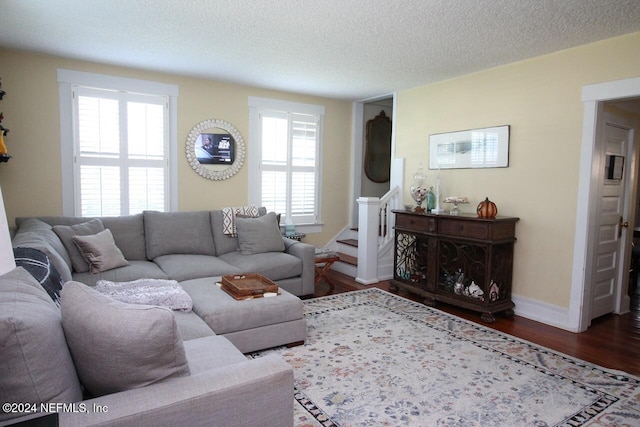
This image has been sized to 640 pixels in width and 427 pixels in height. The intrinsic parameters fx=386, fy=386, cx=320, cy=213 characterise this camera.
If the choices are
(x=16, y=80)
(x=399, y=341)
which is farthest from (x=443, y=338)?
(x=16, y=80)

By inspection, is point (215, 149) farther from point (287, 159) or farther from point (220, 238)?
point (220, 238)

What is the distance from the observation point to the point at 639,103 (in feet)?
12.6

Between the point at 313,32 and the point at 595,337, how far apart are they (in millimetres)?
3531

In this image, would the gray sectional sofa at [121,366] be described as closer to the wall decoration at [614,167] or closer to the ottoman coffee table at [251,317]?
the ottoman coffee table at [251,317]

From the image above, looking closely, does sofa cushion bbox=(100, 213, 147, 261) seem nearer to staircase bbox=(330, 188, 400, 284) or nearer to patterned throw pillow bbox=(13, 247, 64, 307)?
patterned throw pillow bbox=(13, 247, 64, 307)

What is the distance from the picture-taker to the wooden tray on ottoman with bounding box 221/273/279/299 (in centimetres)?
292

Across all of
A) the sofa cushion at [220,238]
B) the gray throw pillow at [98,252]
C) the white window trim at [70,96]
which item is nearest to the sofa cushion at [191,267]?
the sofa cushion at [220,238]

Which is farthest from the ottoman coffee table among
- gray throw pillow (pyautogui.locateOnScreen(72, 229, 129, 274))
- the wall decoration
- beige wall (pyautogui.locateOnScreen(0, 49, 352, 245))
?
the wall decoration

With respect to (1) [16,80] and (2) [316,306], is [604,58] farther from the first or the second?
(1) [16,80]

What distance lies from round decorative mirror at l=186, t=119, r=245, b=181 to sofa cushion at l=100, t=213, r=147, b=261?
1051 millimetres

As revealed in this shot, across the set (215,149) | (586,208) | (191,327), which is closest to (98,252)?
(191,327)

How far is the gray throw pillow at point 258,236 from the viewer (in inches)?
171

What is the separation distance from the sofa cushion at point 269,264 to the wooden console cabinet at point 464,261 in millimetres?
1289

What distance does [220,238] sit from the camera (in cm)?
446
